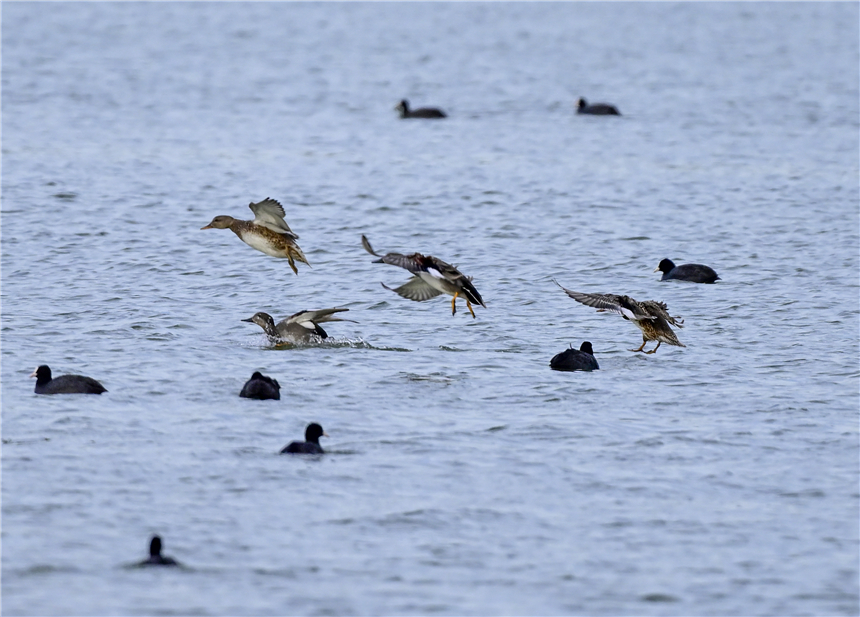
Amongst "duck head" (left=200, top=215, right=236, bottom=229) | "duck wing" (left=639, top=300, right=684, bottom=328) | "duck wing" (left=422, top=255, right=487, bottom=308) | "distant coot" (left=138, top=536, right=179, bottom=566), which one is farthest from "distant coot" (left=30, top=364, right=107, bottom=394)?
"duck wing" (left=639, top=300, right=684, bottom=328)

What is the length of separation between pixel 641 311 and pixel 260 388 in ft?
15.1

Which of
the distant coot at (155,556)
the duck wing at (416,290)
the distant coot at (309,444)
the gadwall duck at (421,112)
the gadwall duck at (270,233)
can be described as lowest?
the distant coot at (155,556)

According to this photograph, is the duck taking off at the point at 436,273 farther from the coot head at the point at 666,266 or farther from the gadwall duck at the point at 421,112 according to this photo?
the gadwall duck at the point at 421,112

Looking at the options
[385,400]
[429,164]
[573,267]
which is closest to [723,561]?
[385,400]

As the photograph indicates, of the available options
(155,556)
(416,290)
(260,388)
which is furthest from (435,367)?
(155,556)

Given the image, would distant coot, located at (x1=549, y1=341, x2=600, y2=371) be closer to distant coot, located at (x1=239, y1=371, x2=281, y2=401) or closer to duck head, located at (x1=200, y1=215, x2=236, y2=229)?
distant coot, located at (x1=239, y1=371, x2=281, y2=401)

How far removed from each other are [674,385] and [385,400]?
3.04m

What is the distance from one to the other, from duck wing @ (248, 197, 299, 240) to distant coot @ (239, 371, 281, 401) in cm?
285

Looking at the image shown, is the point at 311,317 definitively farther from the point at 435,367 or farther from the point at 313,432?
the point at 313,432

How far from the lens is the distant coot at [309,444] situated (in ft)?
37.1

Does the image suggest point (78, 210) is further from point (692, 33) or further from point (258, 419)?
point (692, 33)

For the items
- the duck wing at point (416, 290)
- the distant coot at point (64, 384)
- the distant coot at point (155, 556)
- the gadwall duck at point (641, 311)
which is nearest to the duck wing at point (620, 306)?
the gadwall duck at point (641, 311)

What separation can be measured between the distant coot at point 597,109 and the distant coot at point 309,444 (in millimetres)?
26396

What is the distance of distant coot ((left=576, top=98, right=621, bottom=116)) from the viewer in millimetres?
36431
